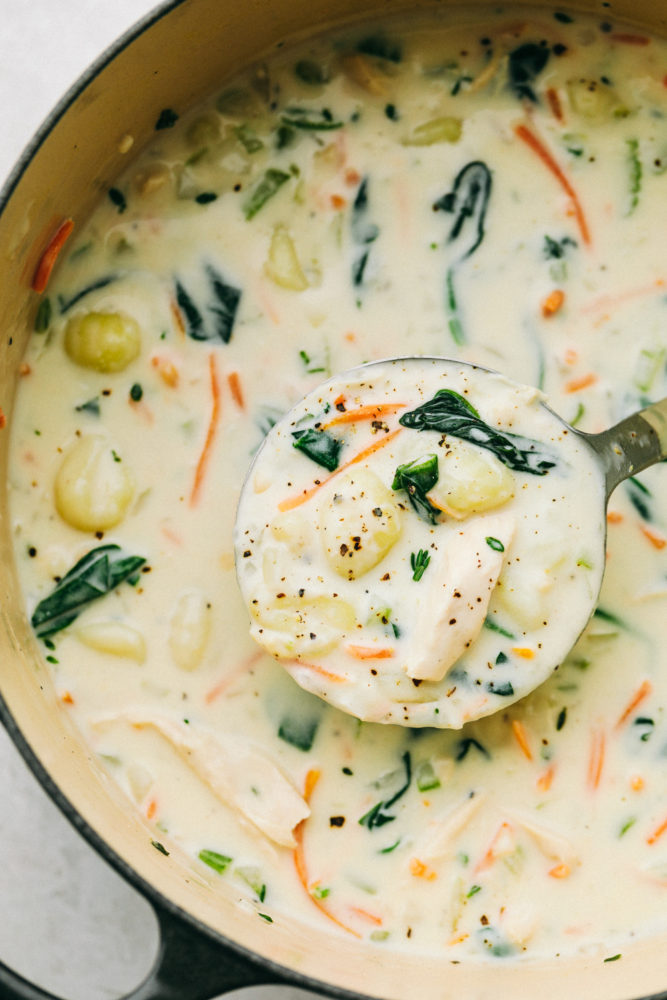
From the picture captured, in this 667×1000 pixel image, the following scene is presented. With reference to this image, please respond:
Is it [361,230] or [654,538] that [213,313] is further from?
[654,538]

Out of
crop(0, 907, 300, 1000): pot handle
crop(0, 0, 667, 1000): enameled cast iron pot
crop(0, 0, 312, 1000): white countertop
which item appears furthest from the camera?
crop(0, 0, 312, 1000): white countertop

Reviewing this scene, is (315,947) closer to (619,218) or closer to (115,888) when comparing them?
(115,888)

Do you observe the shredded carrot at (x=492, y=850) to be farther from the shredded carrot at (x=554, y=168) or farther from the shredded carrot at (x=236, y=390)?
the shredded carrot at (x=554, y=168)

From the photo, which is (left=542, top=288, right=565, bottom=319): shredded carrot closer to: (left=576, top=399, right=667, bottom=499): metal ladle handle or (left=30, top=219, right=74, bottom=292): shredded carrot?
(left=576, top=399, right=667, bottom=499): metal ladle handle

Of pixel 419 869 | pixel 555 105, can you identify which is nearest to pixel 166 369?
pixel 555 105

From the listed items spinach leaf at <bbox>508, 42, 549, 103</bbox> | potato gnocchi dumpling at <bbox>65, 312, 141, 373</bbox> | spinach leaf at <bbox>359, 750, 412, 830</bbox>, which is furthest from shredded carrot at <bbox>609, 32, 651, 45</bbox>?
spinach leaf at <bbox>359, 750, 412, 830</bbox>

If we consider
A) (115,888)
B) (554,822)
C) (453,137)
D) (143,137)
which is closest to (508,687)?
(554,822)
